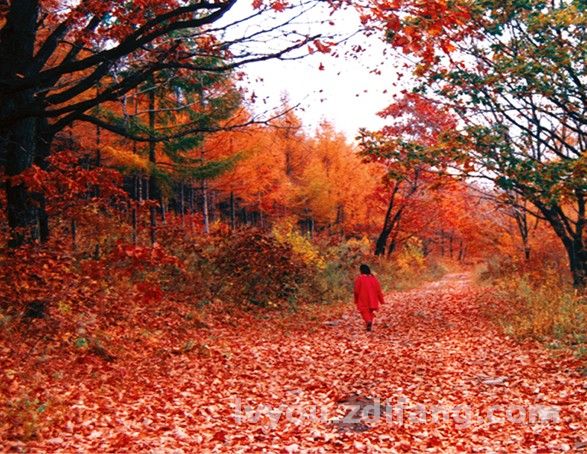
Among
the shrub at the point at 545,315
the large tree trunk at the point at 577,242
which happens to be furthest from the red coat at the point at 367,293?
the large tree trunk at the point at 577,242

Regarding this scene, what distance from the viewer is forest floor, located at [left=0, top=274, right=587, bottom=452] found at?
5.81 meters

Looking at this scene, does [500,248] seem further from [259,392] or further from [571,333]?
[259,392]

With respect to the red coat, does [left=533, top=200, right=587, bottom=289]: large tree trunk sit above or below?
above

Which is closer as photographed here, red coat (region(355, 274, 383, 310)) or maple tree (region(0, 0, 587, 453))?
maple tree (region(0, 0, 587, 453))

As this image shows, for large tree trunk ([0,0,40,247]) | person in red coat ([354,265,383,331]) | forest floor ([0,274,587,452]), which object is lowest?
forest floor ([0,274,587,452])

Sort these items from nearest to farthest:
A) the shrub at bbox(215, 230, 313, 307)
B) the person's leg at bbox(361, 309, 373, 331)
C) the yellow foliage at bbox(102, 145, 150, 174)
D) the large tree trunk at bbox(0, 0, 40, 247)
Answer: the large tree trunk at bbox(0, 0, 40, 247)
the person's leg at bbox(361, 309, 373, 331)
the shrub at bbox(215, 230, 313, 307)
the yellow foliage at bbox(102, 145, 150, 174)

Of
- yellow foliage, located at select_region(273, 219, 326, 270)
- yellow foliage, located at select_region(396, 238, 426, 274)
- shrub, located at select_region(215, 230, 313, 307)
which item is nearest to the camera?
shrub, located at select_region(215, 230, 313, 307)

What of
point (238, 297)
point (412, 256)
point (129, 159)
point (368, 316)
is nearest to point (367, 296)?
point (368, 316)

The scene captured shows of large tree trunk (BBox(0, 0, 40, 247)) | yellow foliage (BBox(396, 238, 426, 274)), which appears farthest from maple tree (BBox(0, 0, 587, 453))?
yellow foliage (BBox(396, 238, 426, 274))

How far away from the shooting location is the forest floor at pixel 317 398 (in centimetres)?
581

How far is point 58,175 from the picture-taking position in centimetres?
818

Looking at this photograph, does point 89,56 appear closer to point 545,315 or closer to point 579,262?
point 545,315

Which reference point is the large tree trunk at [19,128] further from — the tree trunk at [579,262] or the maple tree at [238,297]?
the tree trunk at [579,262]

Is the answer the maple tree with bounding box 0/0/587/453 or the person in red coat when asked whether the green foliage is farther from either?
the person in red coat
